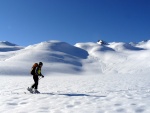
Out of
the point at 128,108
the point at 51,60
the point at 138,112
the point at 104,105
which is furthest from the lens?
the point at 51,60

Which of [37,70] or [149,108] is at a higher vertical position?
[37,70]

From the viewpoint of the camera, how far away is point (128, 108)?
9539 millimetres

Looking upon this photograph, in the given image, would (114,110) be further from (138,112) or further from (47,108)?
(47,108)

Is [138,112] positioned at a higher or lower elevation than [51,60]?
lower

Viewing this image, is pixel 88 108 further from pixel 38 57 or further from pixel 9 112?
pixel 38 57

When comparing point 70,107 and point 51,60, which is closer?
point 70,107

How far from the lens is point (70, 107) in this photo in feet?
33.1

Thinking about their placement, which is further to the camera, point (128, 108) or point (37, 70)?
point (37, 70)

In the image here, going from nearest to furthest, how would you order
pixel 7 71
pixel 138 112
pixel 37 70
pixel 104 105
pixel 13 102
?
pixel 138 112, pixel 104 105, pixel 13 102, pixel 37 70, pixel 7 71

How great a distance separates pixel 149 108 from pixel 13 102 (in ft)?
20.8

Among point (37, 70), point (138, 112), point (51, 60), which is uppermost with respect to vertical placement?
point (51, 60)

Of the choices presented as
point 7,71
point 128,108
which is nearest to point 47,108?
point 128,108

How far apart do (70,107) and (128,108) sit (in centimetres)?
245

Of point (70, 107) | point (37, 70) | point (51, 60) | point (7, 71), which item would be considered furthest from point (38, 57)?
point (70, 107)
